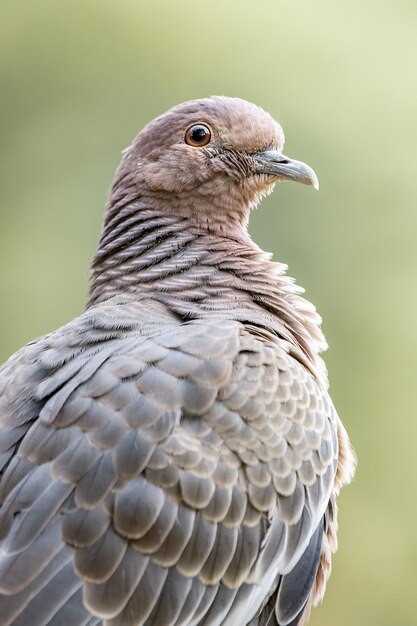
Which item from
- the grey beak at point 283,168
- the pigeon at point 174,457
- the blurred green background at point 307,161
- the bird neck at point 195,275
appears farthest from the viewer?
the blurred green background at point 307,161

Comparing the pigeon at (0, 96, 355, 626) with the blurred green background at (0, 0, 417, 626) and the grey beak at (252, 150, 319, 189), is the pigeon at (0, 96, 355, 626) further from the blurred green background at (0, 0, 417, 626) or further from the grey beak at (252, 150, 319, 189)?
the blurred green background at (0, 0, 417, 626)

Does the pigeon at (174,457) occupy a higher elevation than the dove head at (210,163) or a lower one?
lower

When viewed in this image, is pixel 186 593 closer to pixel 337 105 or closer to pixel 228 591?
pixel 228 591

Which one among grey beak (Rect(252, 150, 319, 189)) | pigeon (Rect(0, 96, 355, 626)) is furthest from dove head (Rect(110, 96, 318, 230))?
pigeon (Rect(0, 96, 355, 626))

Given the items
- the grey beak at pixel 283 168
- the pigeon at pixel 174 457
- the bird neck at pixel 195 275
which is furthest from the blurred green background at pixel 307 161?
the pigeon at pixel 174 457

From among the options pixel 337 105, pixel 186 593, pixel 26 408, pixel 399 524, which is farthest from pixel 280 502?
pixel 337 105

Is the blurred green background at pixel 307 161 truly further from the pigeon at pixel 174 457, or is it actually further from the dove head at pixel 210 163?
the pigeon at pixel 174 457
